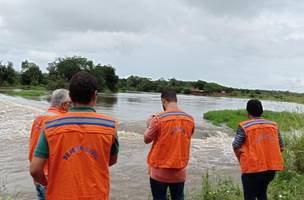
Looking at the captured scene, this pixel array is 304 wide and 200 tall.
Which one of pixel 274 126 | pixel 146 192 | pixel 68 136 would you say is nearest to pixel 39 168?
pixel 68 136

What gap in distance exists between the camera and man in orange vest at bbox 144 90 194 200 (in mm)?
5562

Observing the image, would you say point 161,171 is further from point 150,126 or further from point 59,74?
point 59,74

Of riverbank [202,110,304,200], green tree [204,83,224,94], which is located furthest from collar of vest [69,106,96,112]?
green tree [204,83,224,94]

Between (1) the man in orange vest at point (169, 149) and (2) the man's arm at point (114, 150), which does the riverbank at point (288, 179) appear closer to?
(1) the man in orange vest at point (169, 149)

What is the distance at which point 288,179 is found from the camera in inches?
370

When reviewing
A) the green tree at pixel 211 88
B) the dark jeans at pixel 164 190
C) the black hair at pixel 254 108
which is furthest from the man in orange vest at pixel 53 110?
the green tree at pixel 211 88

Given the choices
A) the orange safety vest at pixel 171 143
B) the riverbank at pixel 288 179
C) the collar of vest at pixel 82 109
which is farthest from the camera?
the riverbank at pixel 288 179

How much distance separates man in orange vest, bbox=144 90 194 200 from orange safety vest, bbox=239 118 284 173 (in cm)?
89

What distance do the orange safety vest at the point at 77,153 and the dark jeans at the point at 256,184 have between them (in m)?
2.98

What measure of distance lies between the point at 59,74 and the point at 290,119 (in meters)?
120

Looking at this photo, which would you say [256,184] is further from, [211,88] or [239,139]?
[211,88]

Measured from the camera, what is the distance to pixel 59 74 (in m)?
127

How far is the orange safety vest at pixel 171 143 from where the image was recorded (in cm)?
556

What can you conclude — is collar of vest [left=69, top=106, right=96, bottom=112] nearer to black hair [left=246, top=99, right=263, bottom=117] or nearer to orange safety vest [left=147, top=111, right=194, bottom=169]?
orange safety vest [left=147, top=111, right=194, bottom=169]
